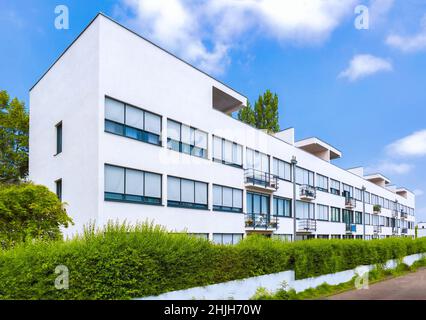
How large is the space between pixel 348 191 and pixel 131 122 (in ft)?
132

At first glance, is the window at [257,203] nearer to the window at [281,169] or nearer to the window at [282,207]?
the window at [282,207]

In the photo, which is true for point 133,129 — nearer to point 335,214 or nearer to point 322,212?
point 322,212

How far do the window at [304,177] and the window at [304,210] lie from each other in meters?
2.24

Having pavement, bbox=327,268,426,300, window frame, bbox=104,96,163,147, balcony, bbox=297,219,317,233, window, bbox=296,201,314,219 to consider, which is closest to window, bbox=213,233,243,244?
window frame, bbox=104,96,163,147

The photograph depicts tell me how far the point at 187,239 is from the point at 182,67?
14.2 m

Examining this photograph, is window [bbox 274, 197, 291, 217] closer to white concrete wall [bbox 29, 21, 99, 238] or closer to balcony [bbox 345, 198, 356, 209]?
balcony [bbox 345, 198, 356, 209]

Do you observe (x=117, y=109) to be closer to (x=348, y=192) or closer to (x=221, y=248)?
(x=221, y=248)

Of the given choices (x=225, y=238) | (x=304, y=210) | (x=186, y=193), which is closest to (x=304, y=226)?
(x=304, y=210)

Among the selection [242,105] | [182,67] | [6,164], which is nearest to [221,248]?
[182,67]

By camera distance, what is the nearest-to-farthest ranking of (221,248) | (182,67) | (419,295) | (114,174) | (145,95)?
(221,248) < (419,295) < (114,174) < (145,95) < (182,67)

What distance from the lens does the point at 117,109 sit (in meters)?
19.0

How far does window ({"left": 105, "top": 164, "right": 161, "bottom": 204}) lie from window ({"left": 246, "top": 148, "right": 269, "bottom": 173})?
1082cm

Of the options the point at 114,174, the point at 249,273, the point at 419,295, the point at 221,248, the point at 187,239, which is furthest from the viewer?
the point at 114,174

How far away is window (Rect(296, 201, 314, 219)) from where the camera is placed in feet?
123
